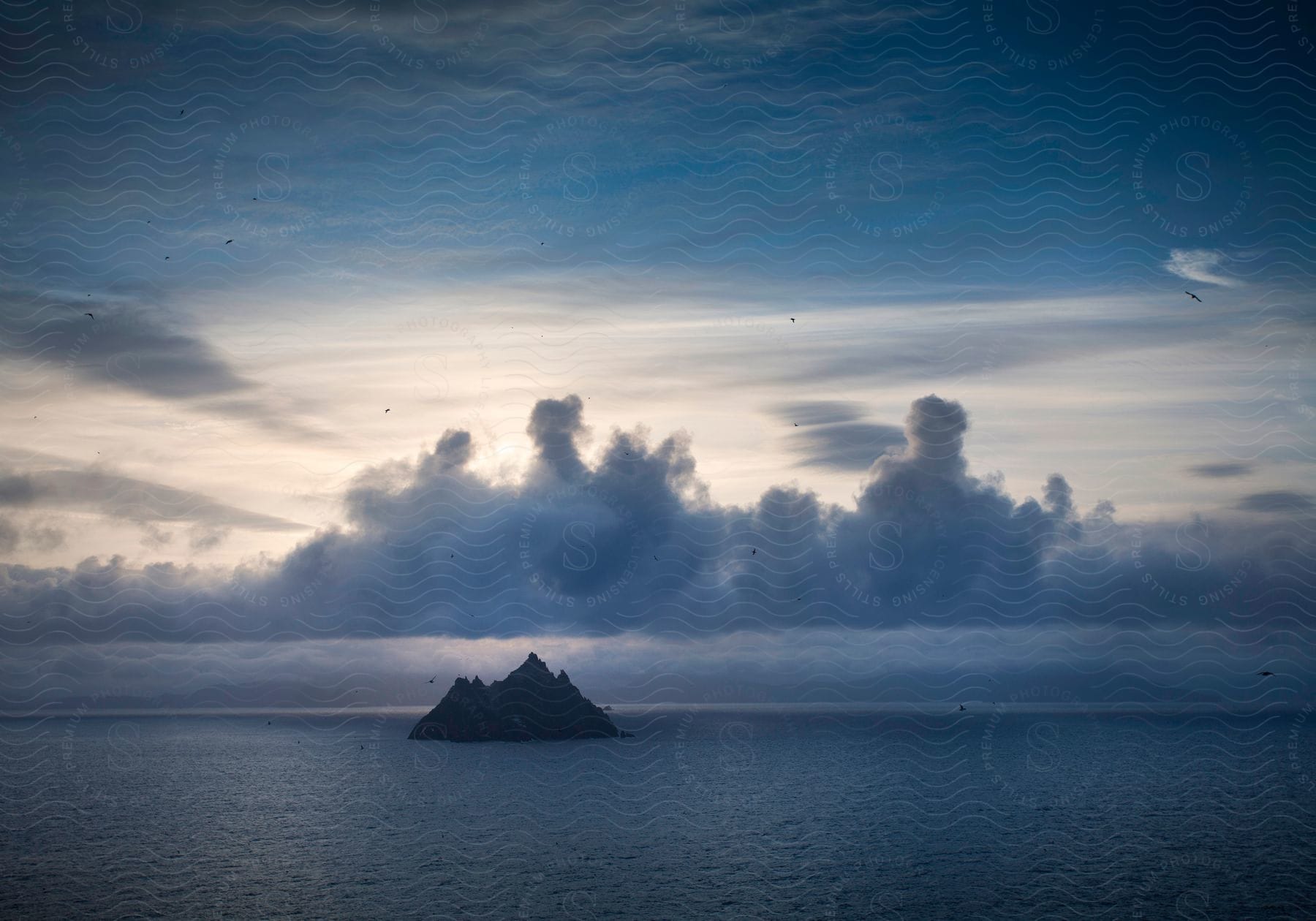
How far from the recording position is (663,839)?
7175 centimetres

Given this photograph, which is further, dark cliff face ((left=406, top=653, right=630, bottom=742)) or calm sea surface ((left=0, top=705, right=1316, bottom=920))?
dark cliff face ((left=406, top=653, right=630, bottom=742))

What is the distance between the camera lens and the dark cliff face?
15762cm

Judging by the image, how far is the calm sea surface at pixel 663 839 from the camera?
180ft

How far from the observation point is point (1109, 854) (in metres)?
67.9

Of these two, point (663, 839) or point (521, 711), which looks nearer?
point (663, 839)

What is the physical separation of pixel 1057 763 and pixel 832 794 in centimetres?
5644

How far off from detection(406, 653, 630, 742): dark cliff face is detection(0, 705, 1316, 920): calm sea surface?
883 inches

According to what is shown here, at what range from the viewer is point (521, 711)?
160m

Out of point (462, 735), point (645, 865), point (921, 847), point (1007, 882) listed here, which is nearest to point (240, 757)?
point (462, 735)

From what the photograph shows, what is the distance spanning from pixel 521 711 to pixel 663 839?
93.0 m

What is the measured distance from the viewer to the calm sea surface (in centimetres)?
5491

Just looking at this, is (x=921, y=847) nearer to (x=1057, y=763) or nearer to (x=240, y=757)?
(x=1057, y=763)

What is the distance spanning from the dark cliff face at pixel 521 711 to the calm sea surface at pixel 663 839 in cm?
2242

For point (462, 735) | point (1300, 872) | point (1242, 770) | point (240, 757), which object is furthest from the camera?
point (462, 735)
